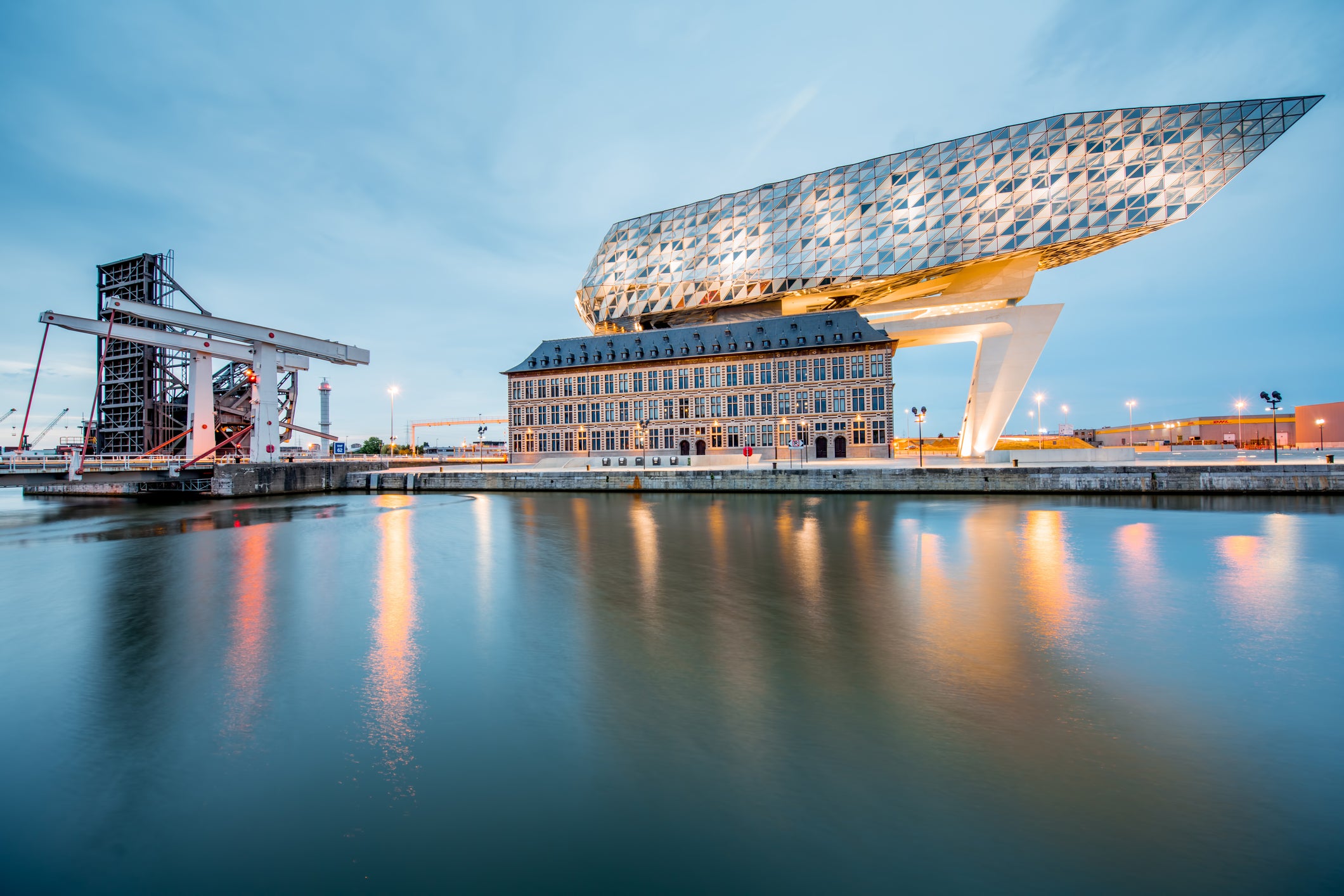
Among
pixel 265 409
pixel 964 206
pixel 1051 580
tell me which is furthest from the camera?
pixel 964 206

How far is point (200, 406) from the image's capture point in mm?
38875

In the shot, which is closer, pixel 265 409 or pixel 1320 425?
pixel 265 409

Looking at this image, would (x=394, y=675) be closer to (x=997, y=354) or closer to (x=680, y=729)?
(x=680, y=729)

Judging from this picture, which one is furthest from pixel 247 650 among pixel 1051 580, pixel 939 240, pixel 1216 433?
pixel 1216 433

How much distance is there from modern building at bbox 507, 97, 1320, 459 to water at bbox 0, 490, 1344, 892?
46498mm

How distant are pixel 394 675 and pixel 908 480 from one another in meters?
37.5

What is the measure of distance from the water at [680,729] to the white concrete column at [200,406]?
1032 inches

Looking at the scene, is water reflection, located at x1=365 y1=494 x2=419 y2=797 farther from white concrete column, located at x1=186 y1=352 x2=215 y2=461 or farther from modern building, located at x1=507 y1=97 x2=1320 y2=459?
modern building, located at x1=507 y1=97 x2=1320 y2=459

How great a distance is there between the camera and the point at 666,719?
743 centimetres

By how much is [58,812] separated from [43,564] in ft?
66.2

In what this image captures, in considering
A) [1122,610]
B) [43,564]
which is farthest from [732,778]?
[43,564]

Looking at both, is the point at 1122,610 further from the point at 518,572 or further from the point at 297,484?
the point at 297,484

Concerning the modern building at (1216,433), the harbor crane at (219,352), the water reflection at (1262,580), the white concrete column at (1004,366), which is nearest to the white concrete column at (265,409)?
the harbor crane at (219,352)

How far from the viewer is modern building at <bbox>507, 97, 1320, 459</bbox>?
175 feet
